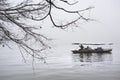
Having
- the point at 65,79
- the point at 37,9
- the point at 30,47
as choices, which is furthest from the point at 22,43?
the point at 65,79

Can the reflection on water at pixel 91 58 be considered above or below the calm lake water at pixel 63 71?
below

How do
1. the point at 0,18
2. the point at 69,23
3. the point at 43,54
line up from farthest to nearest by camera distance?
the point at 43,54 < the point at 0,18 < the point at 69,23

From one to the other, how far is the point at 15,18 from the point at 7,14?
0.51ft

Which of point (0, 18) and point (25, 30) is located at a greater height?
point (0, 18)

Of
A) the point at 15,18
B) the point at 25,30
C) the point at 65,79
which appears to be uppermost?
the point at 15,18

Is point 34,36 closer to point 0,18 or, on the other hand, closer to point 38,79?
point 0,18

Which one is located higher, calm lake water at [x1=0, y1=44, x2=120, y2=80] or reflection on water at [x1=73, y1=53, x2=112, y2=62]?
calm lake water at [x1=0, y1=44, x2=120, y2=80]

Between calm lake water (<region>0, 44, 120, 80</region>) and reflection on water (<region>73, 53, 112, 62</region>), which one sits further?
reflection on water (<region>73, 53, 112, 62</region>)

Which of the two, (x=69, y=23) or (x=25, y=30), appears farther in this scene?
(x=25, y=30)

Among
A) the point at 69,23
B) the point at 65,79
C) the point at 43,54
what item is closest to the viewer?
the point at 69,23

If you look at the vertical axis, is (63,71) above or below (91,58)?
above

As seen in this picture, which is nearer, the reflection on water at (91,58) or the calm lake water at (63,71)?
the calm lake water at (63,71)

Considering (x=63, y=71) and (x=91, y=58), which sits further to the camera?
(x=91, y=58)

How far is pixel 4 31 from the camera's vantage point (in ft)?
11.4
